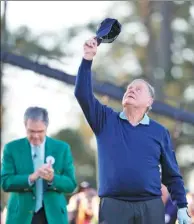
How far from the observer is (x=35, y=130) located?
8414 mm

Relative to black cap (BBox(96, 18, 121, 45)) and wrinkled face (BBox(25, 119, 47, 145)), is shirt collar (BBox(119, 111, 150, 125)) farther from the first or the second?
wrinkled face (BBox(25, 119, 47, 145))

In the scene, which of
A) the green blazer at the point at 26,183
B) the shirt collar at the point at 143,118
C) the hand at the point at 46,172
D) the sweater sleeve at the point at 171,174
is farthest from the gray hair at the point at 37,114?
the sweater sleeve at the point at 171,174

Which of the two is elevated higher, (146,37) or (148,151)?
(146,37)

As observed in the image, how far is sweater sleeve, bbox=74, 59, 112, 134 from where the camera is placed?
23.4 ft

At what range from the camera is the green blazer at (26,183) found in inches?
331

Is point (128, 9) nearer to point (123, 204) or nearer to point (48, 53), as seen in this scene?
point (48, 53)

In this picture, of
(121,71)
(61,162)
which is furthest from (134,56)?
(61,162)

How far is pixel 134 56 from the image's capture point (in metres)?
34.3

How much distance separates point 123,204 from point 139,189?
0.51 feet

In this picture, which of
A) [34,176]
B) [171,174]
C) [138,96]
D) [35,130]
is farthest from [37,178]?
[138,96]

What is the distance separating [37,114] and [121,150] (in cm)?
142

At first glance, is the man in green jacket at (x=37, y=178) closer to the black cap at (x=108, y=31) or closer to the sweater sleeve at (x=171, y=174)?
the sweater sleeve at (x=171, y=174)

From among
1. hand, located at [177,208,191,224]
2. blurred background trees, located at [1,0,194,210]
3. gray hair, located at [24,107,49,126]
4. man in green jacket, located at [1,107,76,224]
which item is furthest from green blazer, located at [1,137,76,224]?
blurred background trees, located at [1,0,194,210]

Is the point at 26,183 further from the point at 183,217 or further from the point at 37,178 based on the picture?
the point at 183,217
